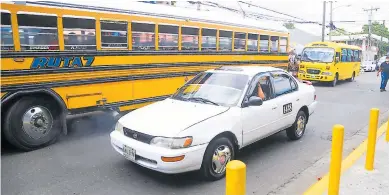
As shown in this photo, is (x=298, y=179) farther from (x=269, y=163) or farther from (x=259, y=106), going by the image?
(x=259, y=106)

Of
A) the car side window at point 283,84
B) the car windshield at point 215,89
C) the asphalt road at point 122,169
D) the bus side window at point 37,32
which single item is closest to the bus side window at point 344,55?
the asphalt road at point 122,169

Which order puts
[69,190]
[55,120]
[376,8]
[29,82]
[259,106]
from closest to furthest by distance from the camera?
[69,190] < [259,106] < [29,82] < [55,120] < [376,8]

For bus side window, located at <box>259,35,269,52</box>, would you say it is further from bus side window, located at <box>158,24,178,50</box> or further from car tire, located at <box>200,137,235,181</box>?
car tire, located at <box>200,137,235,181</box>

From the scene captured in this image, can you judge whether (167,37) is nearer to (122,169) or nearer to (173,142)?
(122,169)

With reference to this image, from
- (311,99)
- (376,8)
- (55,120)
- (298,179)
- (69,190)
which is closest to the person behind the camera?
(69,190)

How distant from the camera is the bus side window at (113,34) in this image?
6.44 meters

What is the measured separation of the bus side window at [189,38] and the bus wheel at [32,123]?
3.57m

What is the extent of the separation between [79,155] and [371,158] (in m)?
4.51

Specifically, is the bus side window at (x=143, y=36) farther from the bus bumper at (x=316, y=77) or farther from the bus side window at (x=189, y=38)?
the bus bumper at (x=316, y=77)

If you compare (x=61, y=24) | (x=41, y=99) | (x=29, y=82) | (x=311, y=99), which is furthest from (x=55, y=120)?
(x=311, y=99)

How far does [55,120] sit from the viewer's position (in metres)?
5.94

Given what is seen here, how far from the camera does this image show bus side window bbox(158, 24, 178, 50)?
7.55m

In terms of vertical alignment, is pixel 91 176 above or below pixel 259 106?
below

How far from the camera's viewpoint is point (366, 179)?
4.23 meters
